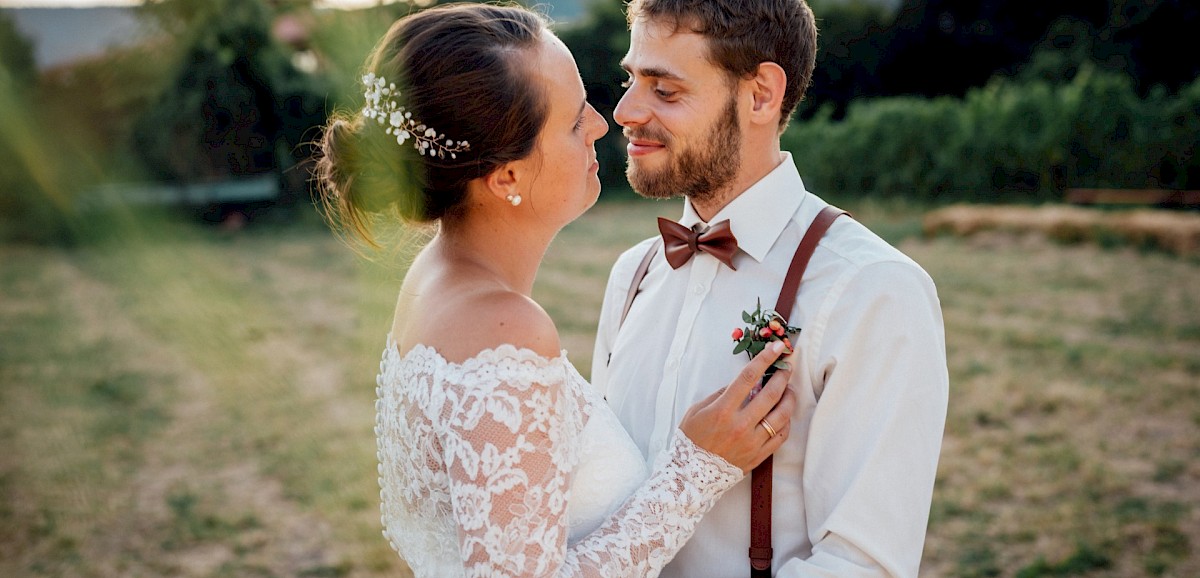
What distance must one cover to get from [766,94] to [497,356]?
3.53ft

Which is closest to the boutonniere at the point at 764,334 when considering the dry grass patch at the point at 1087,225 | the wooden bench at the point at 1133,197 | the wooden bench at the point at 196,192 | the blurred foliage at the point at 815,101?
the dry grass patch at the point at 1087,225

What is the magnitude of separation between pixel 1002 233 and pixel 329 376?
27.5 feet

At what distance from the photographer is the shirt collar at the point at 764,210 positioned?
2201 mm

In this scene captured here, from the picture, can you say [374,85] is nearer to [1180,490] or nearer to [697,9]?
[697,9]

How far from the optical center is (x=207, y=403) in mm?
6965

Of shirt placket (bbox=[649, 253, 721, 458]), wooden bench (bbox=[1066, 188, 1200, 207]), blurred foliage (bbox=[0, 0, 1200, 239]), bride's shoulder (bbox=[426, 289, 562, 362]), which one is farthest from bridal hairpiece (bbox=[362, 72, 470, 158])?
blurred foliage (bbox=[0, 0, 1200, 239])

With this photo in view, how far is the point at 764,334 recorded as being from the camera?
1.92 meters

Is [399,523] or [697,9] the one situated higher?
[697,9]

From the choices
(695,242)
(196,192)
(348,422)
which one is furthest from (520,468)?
(196,192)

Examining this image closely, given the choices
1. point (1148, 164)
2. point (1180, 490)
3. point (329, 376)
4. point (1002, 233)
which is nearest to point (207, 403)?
point (329, 376)

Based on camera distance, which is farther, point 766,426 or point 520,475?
point 766,426

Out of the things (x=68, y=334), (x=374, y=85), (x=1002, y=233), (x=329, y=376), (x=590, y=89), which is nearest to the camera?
(x=374, y=85)

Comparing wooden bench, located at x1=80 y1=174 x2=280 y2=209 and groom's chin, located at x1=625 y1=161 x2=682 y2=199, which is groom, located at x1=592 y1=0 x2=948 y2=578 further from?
wooden bench, located at x1=80 y1=174 x2=280 y2=209

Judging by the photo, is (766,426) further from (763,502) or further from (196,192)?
(196,192)
